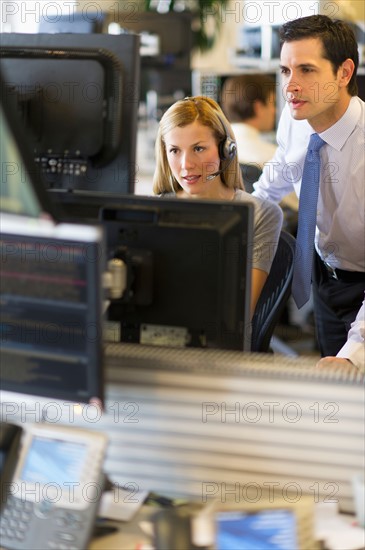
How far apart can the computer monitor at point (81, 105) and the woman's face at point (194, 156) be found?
435 millimetres

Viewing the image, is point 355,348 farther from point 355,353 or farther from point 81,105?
point 81,105

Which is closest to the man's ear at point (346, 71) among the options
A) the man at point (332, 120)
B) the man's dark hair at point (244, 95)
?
the man at point (332, 120)

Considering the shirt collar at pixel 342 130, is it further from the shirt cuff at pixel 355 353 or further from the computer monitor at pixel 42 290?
the computer monitor at pixel 42 290

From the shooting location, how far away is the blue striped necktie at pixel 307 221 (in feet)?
7.73

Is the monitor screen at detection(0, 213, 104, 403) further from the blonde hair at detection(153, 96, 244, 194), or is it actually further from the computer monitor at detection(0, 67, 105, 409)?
the blonde hair at detection(153, 96, 244, 194)

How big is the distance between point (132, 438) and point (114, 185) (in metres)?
0.64

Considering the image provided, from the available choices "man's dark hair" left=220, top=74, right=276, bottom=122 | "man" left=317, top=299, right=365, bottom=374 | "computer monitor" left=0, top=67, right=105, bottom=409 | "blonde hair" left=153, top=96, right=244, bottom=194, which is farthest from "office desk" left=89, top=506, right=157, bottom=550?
"man's dark hair" left=220, top=74, right=276, bottom=122

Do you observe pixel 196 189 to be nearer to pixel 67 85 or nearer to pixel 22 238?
pixel 67 85

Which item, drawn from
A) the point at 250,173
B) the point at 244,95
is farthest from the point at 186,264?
the point at 244,95

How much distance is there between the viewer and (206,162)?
7.57ft

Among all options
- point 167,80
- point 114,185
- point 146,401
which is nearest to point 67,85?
point 114,185

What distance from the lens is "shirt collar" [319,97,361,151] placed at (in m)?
2.33

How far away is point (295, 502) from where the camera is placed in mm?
1253

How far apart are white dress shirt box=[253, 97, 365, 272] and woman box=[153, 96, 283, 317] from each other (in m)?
0.17
